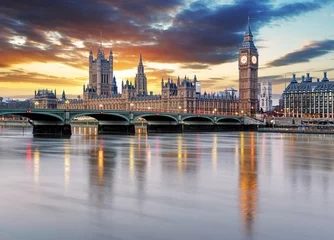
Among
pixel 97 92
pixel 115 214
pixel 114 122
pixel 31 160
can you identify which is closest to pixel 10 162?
pixel 31 160

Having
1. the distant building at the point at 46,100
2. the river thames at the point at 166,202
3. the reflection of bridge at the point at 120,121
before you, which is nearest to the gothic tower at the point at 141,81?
the distant building at the point at 46,100

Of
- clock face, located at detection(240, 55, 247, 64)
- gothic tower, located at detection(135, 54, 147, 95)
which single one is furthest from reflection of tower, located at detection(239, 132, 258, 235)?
gothic tower, located at detection(135, 54, 147, 95)

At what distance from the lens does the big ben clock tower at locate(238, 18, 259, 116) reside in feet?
485

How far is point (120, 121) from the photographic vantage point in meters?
76.9

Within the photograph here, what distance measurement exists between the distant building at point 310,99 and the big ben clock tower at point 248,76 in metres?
12.6

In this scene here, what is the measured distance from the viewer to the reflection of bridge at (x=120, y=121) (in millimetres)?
62341

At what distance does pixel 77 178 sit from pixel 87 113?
157 ft

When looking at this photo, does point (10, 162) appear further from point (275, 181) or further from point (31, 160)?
point (275, 181)

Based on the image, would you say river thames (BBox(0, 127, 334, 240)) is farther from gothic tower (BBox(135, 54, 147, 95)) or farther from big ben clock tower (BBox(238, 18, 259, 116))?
gothic tower (BBox(135, 54, 147, 95))

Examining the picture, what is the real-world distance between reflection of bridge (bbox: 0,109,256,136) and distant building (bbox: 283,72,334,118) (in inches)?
1916

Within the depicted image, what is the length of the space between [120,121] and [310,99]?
89.2 meters

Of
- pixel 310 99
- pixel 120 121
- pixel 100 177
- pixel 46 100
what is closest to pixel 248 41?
pixel 310 99

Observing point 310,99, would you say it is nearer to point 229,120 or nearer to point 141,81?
point 229,120

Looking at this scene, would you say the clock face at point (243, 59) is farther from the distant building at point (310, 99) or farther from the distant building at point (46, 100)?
the distant building at point (46, 100)
